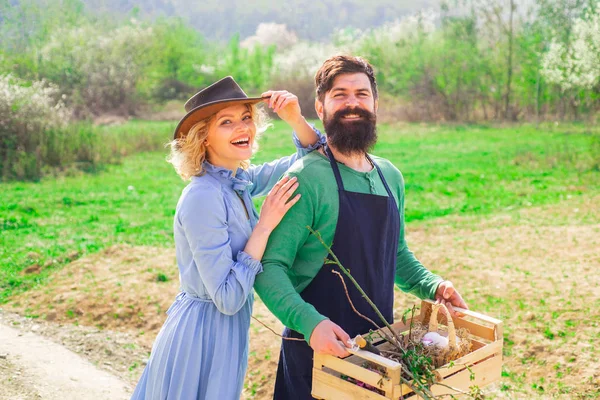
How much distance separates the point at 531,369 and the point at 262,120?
3305 millimetres

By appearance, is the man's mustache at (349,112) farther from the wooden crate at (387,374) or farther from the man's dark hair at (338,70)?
the wooden crate at (387,374)

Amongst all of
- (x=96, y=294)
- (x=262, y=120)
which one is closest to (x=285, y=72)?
(x=96, y=294)

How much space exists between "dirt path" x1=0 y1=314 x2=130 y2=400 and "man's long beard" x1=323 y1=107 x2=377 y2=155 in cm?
296

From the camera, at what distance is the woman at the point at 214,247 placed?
2891mm

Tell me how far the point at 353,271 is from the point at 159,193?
10998 mm

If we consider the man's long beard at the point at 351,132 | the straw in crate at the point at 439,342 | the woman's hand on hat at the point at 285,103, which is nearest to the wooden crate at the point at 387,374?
the straw in crate at the point at 439,342

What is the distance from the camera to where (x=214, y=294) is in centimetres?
288

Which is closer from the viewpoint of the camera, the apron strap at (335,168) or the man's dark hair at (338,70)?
the apron strap at (335,168)

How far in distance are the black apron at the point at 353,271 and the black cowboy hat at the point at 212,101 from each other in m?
0.51

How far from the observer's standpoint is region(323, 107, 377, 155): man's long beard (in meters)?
3.13

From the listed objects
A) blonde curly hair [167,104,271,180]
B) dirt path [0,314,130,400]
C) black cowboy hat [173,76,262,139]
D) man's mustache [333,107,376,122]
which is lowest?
dirt path [0,314,130,400]

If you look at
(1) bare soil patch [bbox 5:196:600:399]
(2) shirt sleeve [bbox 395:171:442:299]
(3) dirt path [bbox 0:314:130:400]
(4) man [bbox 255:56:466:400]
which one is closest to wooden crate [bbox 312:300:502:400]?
(4) man [bbox 255:56:466:400]

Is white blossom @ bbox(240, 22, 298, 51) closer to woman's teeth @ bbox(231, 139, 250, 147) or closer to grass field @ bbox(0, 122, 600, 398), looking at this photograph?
grass field @ bbox(0, 122, 600, 398)

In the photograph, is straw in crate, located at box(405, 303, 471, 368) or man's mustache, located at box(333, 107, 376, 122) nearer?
straw in crate, located at box(405, 303, 471, 368)
